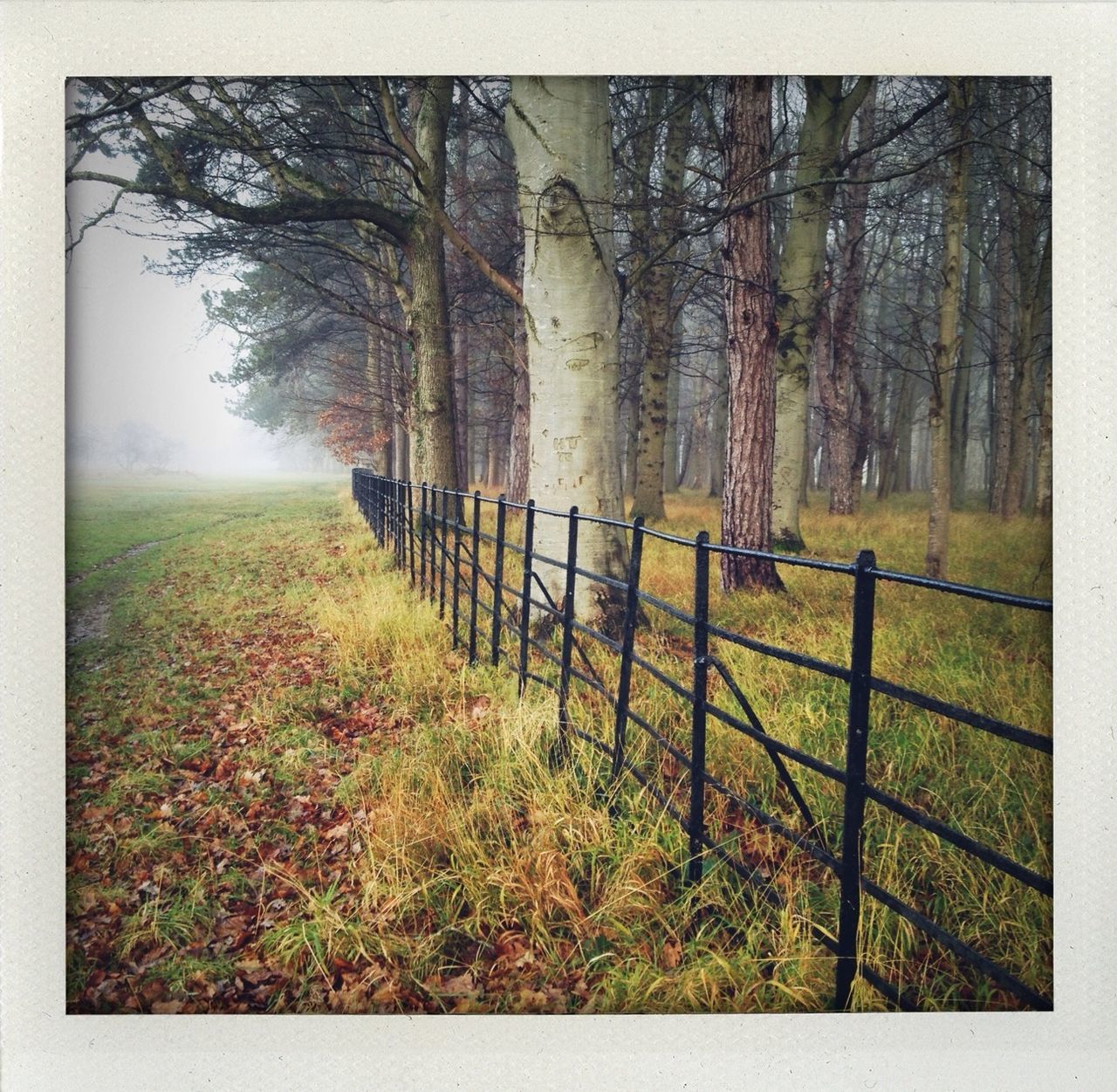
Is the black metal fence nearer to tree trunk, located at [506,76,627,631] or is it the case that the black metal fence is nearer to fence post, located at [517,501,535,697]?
fence post, located at [517,501,535,697]

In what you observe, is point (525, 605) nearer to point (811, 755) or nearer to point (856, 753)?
point (811, 755)

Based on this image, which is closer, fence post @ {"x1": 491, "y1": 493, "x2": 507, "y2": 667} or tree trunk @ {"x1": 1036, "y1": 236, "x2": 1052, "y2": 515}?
tree trunk @ {"x1": 1036, "y1": 236, "x2": 1052, "y2": 515}

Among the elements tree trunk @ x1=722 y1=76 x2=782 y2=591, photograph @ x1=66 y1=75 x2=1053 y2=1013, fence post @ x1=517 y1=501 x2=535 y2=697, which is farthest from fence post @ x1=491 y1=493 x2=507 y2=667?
tree trunk @ x1=722 y1=76 x2=782 y2=591

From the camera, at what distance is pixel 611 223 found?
3.60 meters

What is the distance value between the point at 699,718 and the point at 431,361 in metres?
5.55

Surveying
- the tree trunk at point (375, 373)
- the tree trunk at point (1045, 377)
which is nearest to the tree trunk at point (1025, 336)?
the tree trunk at point (1045, 377)

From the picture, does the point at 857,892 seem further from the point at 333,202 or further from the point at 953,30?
the point at 333,202

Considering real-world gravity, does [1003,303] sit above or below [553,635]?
above

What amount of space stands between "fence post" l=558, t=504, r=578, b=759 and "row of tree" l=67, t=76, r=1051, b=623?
1.17 m

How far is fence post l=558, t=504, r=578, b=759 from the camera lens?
252 cm

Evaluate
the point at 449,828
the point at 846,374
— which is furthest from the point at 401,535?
the point at 846,374

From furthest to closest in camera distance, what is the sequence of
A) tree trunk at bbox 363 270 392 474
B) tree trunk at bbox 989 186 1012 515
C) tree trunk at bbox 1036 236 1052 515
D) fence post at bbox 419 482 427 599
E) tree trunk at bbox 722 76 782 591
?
tree trunk at bbox 363 270 392 474, fence post at bbox 419 482 427 599, tree trunk at bbox 722 76 782 591, tree trunk at bbox 989 186 1012 515, tree trunk at bbox 1036 236 1052 515

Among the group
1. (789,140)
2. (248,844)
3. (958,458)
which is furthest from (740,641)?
(958,458)

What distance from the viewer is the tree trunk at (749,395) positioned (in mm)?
4551
